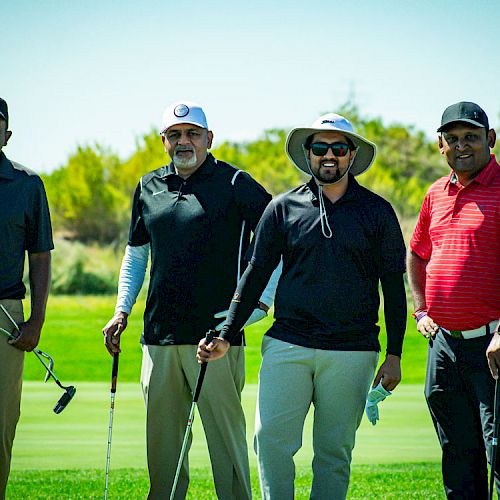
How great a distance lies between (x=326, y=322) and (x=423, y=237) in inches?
37.6

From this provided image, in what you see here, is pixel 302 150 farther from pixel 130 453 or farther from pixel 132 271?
pixel 130 453

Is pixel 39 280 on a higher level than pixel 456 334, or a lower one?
higher

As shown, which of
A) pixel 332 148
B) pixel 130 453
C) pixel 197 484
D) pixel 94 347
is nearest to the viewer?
pixel 332 148

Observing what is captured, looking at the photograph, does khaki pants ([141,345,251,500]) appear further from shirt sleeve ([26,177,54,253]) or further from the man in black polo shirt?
shirt sleeve ([26,177,54,253])

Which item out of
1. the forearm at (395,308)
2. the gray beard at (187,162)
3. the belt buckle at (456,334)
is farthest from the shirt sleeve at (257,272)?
the belt buckle at (456,334)

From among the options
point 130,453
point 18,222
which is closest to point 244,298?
Result: point 18,222

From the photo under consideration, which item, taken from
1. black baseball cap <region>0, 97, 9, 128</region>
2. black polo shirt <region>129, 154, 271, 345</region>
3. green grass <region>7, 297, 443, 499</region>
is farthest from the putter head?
green grass <region>7, 297, 443, 499</region>

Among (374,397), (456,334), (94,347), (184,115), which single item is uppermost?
(184,115)

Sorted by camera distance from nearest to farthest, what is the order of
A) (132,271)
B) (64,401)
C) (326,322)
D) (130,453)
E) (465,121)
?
(326,322)
(465,121)
(64,401)
(132,271)
(130,453)

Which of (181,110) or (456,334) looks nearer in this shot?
(456,334)

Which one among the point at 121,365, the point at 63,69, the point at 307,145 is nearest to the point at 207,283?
the point at 307,145

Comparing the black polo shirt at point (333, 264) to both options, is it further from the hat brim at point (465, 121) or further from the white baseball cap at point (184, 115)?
the white baseball cap at point (184, 115)

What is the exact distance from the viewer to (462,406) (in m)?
5.11

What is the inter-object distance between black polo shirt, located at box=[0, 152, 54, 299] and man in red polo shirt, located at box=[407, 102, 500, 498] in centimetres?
189
